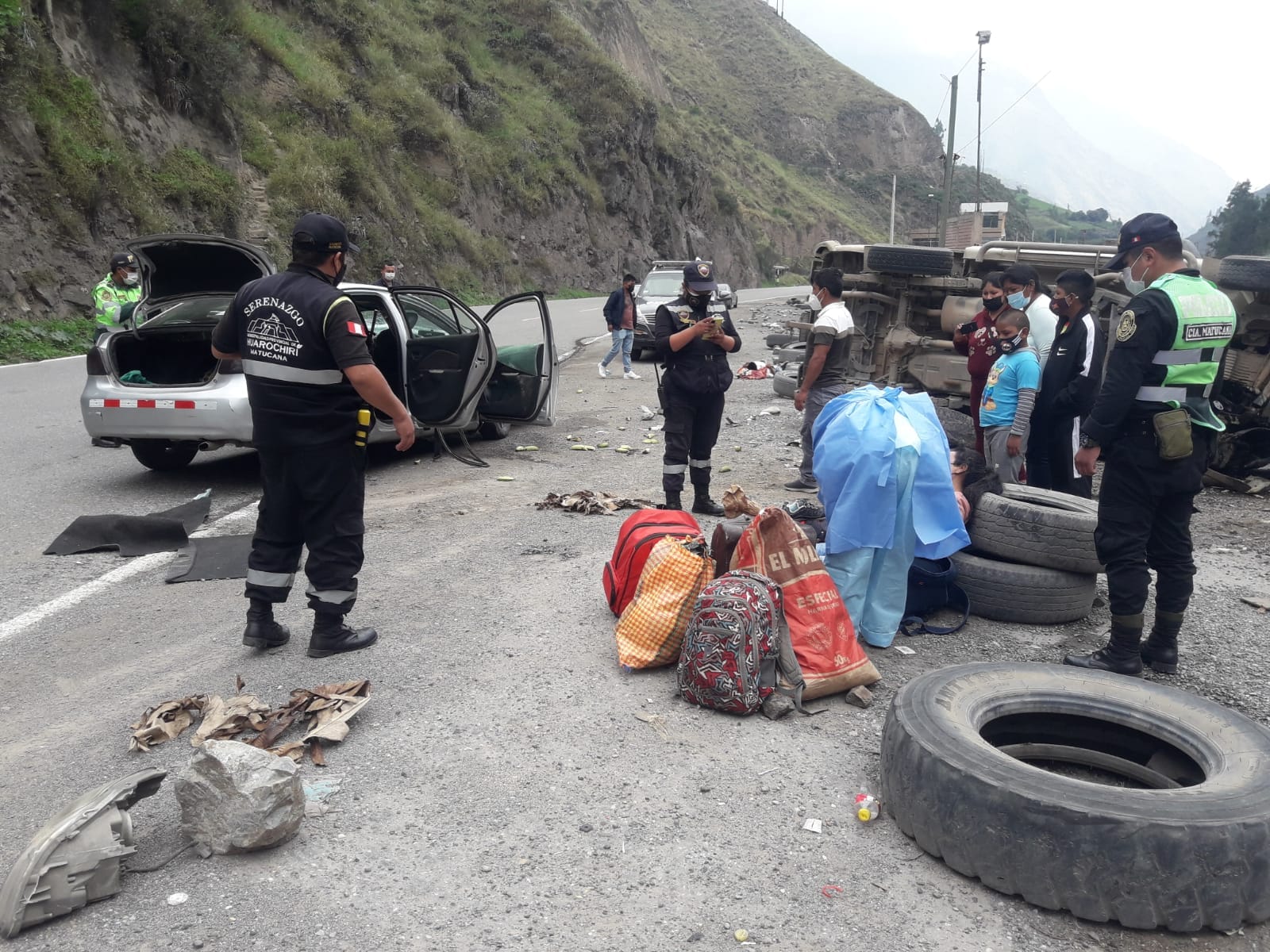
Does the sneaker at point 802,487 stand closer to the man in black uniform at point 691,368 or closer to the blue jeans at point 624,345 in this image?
the man in black uniform at point 691,368

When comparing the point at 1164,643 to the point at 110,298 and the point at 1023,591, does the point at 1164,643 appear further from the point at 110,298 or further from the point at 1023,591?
the point at 110,298

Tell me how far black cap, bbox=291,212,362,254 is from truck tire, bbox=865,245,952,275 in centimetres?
656

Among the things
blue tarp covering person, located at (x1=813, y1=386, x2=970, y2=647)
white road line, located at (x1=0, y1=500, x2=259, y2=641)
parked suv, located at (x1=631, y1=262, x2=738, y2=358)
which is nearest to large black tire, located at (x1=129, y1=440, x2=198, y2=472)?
white road line, located at (x1=0, y1=500, x2=259, y2=641)

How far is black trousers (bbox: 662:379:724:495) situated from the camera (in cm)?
655

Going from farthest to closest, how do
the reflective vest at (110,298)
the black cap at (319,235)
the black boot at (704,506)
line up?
the reflective vest at (110,298)
the black boot at (704,506)
the black cap at (319,235)

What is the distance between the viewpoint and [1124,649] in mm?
4266

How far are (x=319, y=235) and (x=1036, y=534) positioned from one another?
373cm

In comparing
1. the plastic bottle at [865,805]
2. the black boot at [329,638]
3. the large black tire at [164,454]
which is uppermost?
the large black tire at [164,454]

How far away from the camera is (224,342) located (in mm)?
4363

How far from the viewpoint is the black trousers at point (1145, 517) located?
4.16 metres

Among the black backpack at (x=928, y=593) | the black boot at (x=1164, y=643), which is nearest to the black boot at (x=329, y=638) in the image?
the black backpack at (x=928, y=593)

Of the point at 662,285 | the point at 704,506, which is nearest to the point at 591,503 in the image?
the point at 704,506

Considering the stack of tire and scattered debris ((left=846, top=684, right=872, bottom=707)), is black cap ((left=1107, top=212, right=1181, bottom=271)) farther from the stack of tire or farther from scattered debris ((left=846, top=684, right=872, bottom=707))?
scattered debris ((left=846, top=684, right=872, bottom=707))

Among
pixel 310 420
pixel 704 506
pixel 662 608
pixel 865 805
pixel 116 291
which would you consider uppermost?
pixel 116 291
